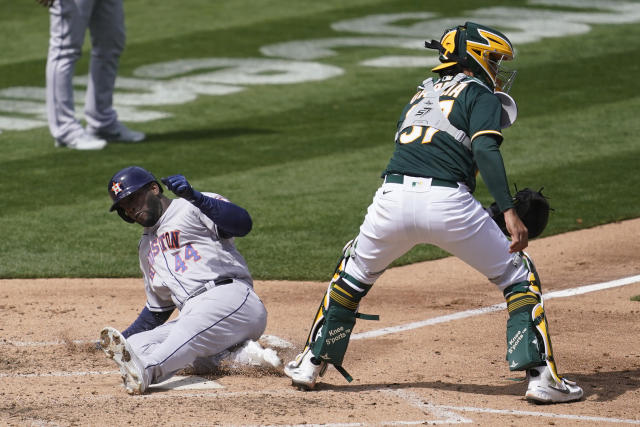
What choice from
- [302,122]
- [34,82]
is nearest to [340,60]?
[302,122]

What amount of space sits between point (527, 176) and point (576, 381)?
5.12 m

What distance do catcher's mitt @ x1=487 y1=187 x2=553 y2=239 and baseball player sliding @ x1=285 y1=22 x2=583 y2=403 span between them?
343mm

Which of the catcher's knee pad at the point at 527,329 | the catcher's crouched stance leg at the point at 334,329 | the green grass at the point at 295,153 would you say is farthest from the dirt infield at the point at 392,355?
the green grass at the point at 295,153

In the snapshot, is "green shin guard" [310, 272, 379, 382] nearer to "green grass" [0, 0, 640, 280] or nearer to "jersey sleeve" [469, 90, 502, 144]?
"jersey sleeve" [469, 90, 502, 144]

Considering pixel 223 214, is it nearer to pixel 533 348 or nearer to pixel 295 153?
pixel 533 348

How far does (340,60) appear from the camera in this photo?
1572 cm

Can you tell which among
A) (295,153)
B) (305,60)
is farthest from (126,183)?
(305,60)

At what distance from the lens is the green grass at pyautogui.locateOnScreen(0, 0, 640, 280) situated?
882 centimetres

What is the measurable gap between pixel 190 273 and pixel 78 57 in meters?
6.48

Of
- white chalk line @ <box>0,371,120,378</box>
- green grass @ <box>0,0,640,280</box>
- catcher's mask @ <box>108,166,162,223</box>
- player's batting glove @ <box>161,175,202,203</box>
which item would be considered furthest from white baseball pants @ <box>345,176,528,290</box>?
green grass @ <box>0,0,640,280</box>

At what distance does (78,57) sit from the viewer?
11703 millimetres

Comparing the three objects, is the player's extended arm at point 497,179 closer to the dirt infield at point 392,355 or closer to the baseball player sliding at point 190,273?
the dirt infield at point 392,355

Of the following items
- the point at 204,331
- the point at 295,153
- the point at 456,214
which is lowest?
the point at 295,153

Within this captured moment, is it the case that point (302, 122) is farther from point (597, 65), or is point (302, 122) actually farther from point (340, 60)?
point (597, 65)
